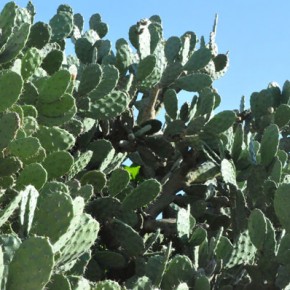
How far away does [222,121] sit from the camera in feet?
12.6

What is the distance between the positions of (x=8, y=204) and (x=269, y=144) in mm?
1494

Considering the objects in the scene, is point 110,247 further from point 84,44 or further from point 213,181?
point 84,44

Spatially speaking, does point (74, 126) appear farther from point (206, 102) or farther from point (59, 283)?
point (59, 283)

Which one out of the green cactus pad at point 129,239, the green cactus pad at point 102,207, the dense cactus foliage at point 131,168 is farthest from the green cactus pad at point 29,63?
the green cactus pad at point 129,239

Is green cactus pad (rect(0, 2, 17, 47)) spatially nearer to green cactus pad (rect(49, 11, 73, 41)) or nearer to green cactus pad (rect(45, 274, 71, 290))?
green cactus pad (rect(49, 11, 73, 41))

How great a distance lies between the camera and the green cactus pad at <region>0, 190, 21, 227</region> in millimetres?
2297

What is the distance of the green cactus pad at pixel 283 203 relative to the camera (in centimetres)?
285

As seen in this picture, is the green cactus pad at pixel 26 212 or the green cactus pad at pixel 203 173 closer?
the green cactus pad at pixel 26 212

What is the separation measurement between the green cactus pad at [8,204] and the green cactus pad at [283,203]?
3.31 ft

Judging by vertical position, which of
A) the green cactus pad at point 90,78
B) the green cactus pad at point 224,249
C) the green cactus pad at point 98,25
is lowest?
the green cactus pad at point 224,249

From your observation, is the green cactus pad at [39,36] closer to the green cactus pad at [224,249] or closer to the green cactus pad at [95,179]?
the green cactus pad at [95,179]

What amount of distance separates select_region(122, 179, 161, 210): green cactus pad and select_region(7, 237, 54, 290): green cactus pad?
151 centimetres

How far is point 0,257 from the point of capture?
5.84 feet

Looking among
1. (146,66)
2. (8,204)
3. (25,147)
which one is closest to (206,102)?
(146,66)
